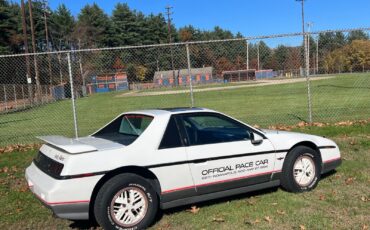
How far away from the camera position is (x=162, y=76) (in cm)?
1947

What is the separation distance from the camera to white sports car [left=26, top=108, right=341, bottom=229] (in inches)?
190

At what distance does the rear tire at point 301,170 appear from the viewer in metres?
6.12

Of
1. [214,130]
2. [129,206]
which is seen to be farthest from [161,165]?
[214,130]

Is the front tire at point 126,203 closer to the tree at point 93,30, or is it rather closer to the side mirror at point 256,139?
the side mirror at point 256,139

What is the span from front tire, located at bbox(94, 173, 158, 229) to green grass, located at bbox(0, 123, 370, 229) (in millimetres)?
295

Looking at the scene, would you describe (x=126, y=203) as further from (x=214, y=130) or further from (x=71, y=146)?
(x=214, y=130)

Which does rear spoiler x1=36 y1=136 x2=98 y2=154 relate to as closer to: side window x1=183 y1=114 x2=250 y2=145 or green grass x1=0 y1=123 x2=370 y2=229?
green grass x1=0 y1=123 x2=370 y2=229

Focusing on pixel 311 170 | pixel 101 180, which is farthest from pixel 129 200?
pixel 311 170

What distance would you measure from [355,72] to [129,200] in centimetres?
1665

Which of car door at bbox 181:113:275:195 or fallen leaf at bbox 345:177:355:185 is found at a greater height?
car door at bbox 181:113:275:195

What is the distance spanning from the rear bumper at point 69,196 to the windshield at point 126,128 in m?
0.77

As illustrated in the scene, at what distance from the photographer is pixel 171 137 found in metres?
5.41

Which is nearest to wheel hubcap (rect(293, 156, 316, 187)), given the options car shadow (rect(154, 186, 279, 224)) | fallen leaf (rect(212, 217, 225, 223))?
car shadow (rect(154, 186, 279, 224))

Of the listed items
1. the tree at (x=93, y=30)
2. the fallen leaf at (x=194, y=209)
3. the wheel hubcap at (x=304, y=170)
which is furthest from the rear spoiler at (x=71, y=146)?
the tree at (x=93, y=30)
